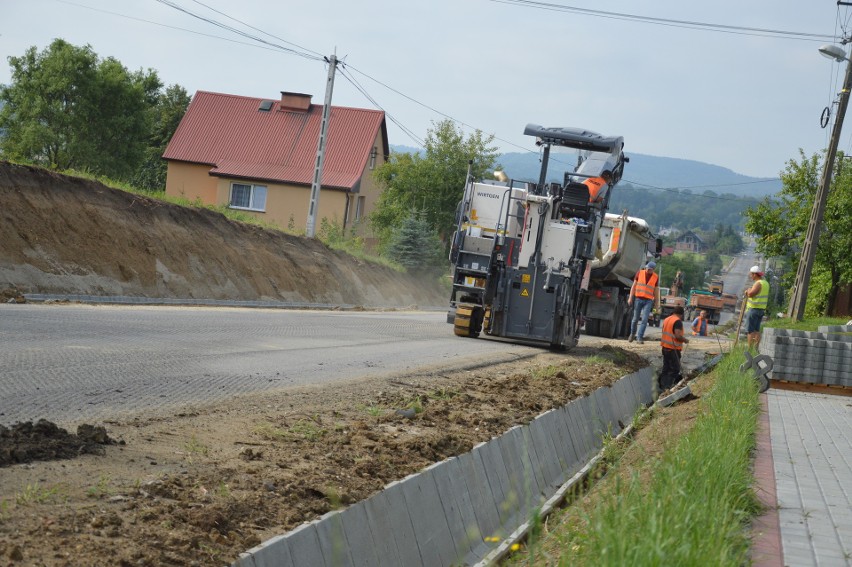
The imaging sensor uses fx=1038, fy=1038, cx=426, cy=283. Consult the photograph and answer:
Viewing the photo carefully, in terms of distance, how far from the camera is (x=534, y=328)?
19688 mm

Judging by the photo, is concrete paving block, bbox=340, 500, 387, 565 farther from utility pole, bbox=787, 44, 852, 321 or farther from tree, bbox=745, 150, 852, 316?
tree, bbox=745, 150, 852, 316

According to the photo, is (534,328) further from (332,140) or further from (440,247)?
(332,140)

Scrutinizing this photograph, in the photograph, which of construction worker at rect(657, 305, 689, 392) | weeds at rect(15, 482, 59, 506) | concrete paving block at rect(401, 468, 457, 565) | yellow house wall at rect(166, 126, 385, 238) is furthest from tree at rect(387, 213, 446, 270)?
weeds at rect(15, 482, 59, 506)

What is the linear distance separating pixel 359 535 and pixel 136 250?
20.0 meters

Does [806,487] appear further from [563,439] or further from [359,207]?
[359,207]

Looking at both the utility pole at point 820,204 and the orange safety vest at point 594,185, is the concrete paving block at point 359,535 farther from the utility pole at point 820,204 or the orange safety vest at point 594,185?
the utility pole at point 820,204

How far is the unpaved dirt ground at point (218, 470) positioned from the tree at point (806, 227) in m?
39.5

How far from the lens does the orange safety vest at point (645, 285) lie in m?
24.3

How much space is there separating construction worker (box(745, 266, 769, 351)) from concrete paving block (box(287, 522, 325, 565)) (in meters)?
15.4

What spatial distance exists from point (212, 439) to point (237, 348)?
647cm

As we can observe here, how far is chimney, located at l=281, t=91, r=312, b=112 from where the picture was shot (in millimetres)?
56312

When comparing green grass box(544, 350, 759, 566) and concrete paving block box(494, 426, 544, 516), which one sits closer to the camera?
green grass box(544, 350, 759, 566)

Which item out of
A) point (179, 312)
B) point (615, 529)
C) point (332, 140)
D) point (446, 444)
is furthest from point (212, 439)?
point (332, 140)

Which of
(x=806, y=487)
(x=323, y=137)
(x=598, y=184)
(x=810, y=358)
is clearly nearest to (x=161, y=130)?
(x=323, y=137)
